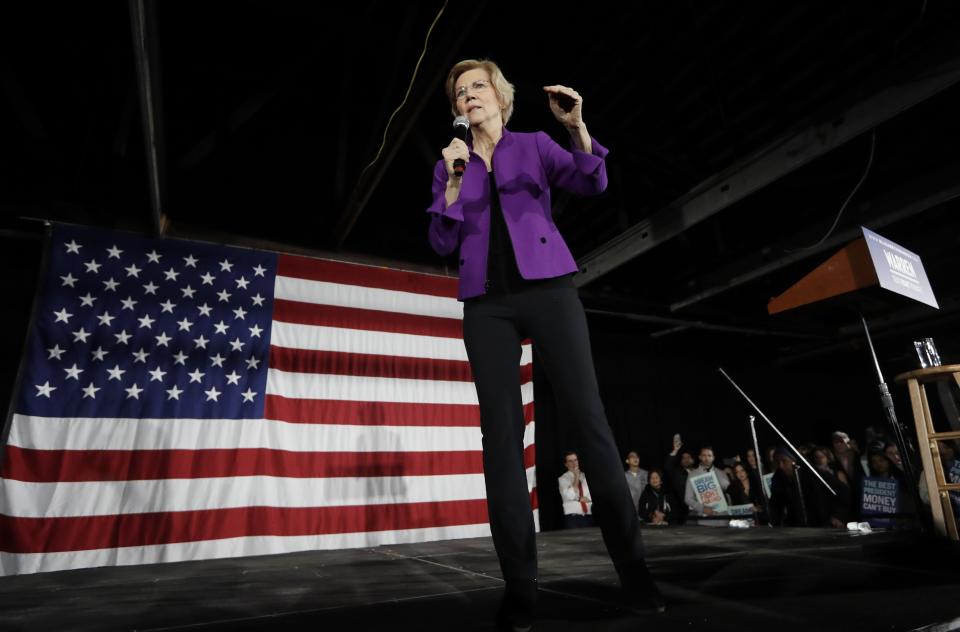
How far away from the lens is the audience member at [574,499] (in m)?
4.91

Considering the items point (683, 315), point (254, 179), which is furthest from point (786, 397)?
point (254, 179)

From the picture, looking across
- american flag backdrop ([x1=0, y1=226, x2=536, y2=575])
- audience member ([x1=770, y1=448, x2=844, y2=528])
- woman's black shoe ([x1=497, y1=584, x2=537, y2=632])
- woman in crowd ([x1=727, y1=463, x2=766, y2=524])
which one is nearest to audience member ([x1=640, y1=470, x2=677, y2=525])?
woman in crowd ([x1=727, y1=463, x2=766, y2=524])

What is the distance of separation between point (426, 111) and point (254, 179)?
Answer: 4.79ft

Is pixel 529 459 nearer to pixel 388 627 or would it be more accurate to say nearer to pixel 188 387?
pixel 188 387

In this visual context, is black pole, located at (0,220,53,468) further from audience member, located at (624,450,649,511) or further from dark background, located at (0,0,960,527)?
audience member, located at (624,450,649,511)

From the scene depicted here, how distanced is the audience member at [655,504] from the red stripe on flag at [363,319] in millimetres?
2661

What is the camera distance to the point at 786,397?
8.09m

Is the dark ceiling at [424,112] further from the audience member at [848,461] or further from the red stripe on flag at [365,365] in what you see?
the audience member at [848,461]

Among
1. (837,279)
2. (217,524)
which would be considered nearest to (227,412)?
(217,524)

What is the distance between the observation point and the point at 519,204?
3.56ft

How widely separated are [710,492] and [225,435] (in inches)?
156

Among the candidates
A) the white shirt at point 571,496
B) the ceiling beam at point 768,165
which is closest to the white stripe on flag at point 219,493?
the white shirt at point 571,496

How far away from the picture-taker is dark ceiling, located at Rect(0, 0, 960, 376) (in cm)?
274

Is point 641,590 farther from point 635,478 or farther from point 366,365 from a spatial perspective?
point 635,478
